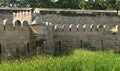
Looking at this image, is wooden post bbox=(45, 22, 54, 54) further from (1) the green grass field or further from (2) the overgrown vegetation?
(2) the overgrown vegetation

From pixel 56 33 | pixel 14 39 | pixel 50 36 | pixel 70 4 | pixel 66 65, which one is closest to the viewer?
pixel 66 65

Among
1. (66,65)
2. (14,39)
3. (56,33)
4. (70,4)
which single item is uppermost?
(66,65)

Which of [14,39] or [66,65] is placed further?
[14,39]

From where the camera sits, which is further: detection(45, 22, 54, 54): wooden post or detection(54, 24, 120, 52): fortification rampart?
detection(54, 24, 120, 52): fortification rampart

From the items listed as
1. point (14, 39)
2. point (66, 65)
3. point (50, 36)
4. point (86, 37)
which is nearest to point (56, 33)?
point (50, 36)

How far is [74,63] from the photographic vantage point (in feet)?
37.4

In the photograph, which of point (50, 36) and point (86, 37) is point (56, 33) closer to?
point (50, 36)

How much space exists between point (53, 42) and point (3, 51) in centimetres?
328

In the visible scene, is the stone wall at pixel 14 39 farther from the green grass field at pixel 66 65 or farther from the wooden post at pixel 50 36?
the green grass field at pixel 66 65

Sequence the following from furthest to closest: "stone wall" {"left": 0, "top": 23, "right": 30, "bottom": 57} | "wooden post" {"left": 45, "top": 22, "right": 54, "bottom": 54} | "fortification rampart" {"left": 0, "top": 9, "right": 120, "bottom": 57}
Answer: "wooden post" {"left": 45, "top": 22, "right": 54, "bottom": 54} → "fortification rampart" {"left": 0, "top": 9, "right": 120, "bottom": 57} → "stone wall" {"left": 0, "top": 23, "right": 30, "bottom": 57}

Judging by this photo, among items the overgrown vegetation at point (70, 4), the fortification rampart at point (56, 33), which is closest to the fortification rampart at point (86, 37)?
the fortification rampart at point (56, 33)

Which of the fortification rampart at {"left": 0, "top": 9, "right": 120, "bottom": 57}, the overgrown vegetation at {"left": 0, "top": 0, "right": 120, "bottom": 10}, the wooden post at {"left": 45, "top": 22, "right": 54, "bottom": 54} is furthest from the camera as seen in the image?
the overgrown vegetation at {"left": 0, "top": 0, "right": 120, "bottom": 10}

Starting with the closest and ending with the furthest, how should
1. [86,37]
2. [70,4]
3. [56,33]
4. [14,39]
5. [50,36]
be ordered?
[14,39] < [50,36] < [56,33] < [86,37] < [70,4]

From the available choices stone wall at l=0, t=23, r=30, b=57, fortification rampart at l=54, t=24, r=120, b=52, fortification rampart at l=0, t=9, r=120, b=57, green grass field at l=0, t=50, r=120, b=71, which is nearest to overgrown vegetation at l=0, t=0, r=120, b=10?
fortification rampart at l=0, t=9, r=120, b=57
